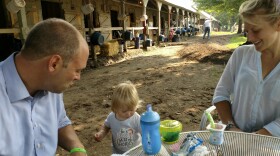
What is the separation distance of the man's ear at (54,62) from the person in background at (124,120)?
2.69 ft

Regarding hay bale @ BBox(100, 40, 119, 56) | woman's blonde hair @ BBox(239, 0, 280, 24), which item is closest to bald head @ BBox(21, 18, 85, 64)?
woman's blonde hair @ BBox(239, 0, 280, 24)

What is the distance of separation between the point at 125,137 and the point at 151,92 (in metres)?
3.64

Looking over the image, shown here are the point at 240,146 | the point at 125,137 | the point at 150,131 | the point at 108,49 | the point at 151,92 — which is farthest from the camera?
the point at 108,49

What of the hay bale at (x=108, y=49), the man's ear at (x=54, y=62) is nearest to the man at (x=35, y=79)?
the man's ear at (x=54, y=62)

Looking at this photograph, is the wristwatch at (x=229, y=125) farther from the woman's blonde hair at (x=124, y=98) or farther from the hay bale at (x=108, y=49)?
the hay bale at (x=108, y=49)

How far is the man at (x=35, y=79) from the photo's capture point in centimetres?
149

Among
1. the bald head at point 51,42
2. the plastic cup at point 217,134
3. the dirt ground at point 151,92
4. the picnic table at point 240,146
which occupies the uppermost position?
the bald head at point 51,42

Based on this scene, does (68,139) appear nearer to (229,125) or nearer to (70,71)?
(70,71)

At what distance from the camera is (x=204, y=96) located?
18.1 ft

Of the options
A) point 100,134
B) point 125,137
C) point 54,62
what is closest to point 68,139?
point 100,134

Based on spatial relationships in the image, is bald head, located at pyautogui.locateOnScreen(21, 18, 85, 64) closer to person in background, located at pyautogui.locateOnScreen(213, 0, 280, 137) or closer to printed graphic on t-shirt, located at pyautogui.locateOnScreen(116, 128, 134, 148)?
printed graphic on t-shirt, located at pyautogui.locateOnScreen(116, 128, 134, 148)

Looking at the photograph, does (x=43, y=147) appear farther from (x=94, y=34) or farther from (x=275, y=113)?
(x=94, y=34)

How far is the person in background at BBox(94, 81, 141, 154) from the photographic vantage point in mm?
2256

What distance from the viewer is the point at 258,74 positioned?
1.95 meters
